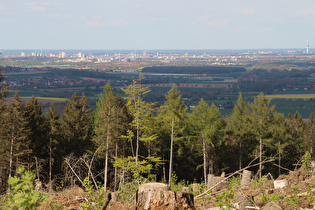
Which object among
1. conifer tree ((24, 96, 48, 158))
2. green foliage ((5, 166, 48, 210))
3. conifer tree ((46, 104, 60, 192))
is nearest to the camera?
green foliage ((5, 166, 48, 210))

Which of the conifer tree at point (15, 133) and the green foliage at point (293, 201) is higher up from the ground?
the green foliage at point (293, 201)

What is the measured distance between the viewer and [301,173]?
9953 millimetres

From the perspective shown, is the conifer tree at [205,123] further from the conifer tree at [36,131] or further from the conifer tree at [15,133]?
the conifer tree at [15,133]

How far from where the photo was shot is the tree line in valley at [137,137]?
22547mm

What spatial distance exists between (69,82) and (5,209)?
604ft

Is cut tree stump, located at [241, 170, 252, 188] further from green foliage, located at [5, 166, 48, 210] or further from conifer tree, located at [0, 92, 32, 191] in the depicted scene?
conifer tree, located at [0, 92, 32, 191]

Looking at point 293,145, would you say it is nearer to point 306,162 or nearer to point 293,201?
point 306,162

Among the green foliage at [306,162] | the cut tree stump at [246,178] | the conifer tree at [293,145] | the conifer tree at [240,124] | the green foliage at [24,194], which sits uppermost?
the green foliage at [24,194]

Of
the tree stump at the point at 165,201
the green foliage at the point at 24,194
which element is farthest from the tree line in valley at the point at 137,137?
the green foliage at the point at 24,194

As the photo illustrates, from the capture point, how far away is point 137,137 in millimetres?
23828

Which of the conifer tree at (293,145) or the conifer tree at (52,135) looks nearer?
the conifer tree at (52,135)

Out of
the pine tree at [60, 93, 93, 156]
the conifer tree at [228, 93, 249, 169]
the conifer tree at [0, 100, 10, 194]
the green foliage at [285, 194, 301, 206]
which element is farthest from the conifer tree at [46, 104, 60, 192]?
the green foliage at [285, 194, 301, 206]

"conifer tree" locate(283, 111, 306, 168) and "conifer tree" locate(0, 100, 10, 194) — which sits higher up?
"conifer tree" locate(0, 100, 10, 194)

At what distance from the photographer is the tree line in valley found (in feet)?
74.0
